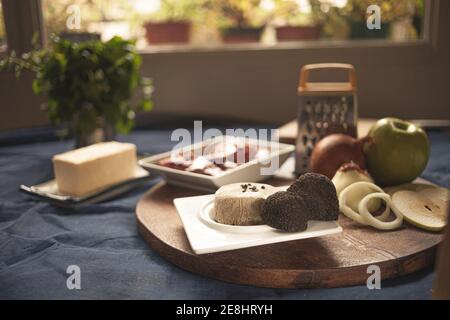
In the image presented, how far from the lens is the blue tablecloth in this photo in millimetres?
564

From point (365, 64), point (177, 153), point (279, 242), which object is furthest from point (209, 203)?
point (365, 64)

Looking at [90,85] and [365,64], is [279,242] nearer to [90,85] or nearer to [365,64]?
[90,85]

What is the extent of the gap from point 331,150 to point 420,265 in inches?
10.8

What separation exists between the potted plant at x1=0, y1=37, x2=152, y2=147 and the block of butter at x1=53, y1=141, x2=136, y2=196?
0.13m

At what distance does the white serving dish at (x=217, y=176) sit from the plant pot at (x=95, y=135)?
9.3 inches

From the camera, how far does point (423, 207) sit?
0.72 meters

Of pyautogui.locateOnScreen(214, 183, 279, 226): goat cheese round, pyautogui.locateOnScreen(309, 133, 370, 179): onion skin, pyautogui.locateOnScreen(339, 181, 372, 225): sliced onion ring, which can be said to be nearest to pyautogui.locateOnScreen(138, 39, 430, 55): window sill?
pyautogui.locateOnScreen(309, 133, 370, 179): onion skin

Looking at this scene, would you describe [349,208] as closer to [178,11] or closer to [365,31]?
[365,31]

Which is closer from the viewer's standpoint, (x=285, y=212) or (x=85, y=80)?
(x=285, y=212)

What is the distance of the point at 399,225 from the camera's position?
0.68 m

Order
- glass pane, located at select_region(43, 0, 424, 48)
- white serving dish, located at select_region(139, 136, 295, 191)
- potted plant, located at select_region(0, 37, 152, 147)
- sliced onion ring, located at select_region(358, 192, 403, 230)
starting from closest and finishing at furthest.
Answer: sliced onion ring, located at select_region(358, 192, 403, 230)
white serving dish, located at select_region(139, 136, 295, 191)
potted plant, located at select_region(0, 37, 152, 147)
glass pane, located at select_region(43, 0, 424, 48)

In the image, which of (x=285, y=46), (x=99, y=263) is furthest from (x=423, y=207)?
(x=285, y=46)

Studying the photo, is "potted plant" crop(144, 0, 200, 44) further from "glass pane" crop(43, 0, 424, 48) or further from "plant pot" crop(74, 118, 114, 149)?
"plant pot" crop(74, 118, 114, 149)

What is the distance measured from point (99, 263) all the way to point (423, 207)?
0.47 meters
